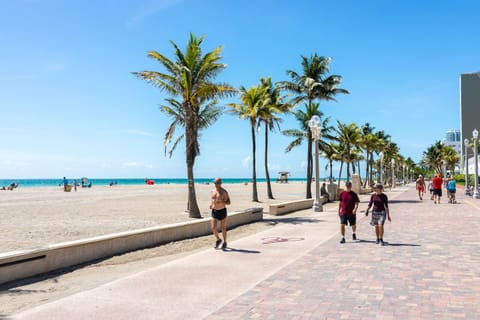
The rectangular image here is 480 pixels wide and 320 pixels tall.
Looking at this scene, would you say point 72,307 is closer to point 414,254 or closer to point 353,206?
point 414,254

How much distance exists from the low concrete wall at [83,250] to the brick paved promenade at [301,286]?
178 cm

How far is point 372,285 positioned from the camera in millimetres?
6023

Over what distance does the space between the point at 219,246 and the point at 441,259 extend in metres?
4.57

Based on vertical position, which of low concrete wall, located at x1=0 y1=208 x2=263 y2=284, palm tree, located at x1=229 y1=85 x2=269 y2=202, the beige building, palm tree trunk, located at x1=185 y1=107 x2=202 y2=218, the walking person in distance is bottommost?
low concrete wall, located at x1=0 y1=208 x2=263 y2=284

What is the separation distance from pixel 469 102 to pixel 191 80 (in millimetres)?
133424

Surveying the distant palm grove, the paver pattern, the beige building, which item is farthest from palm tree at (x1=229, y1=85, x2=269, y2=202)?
Answer: the beige building

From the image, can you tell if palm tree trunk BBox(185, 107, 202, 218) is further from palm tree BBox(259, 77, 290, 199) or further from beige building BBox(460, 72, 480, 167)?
beige building BBox(460, 72, 480, 167)

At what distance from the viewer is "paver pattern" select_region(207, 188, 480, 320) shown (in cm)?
488

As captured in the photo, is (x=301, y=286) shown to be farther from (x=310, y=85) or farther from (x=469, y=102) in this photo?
(x=469, y=102)

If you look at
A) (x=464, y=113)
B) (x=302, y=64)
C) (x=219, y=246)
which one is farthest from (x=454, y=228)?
(x=464, y=113)

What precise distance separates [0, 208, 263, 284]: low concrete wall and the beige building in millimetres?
135708

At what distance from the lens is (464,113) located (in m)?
129

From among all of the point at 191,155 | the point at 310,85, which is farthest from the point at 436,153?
the point at 191,155

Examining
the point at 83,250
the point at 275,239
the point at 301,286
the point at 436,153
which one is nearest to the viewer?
the point at 301,286
